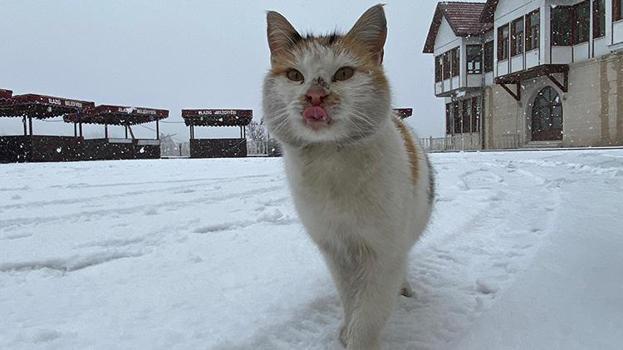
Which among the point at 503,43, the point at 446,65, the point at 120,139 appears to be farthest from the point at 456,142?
the point at 120,139

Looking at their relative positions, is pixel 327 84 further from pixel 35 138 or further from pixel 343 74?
pixel 35 138

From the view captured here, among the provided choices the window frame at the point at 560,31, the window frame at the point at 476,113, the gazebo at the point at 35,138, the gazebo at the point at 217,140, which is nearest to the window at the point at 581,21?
the window frame at the point at 560,31

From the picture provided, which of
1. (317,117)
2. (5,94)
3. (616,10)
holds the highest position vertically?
(616,10)

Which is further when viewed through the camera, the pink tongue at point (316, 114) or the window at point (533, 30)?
the window at point (533, 30)

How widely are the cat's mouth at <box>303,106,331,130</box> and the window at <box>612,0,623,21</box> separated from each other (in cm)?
1926

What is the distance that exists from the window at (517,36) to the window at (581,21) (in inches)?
101

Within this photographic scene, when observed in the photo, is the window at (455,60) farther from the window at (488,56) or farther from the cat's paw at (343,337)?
the cat's paw at (343,337)

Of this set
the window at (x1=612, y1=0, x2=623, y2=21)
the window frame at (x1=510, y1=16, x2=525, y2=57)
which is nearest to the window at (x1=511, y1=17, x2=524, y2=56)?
the window frame at (x1=510, y1=16, x2=525, y2=57)

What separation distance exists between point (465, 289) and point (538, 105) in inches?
888

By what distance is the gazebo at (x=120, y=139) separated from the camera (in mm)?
20094

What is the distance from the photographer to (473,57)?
26.3m

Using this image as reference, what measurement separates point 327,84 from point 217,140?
876 inches

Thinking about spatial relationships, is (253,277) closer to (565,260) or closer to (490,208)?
(565,260)

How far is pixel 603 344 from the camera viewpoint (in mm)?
1615
